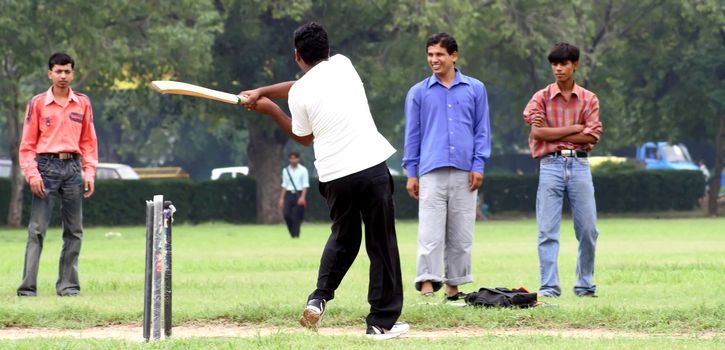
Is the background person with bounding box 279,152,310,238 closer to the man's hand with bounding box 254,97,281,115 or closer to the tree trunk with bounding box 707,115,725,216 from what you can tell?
the man's hand with bounding box 254,97,281,115

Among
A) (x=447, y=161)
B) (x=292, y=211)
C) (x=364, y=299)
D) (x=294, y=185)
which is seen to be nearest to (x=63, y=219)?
(x=364, y=299)

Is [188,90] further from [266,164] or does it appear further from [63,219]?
[266,164]

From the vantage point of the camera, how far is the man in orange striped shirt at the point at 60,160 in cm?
1357

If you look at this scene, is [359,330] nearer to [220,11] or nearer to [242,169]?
[220,11]

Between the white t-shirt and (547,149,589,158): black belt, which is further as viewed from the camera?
(547,149,589,158): black belt

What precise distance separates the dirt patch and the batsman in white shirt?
32 cm

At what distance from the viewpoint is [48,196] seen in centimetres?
1370

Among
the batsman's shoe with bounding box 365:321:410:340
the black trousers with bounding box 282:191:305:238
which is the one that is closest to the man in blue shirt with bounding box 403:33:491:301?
the batsman's shoe with bounding box 365:321:410:340

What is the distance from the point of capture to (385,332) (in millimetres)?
9828

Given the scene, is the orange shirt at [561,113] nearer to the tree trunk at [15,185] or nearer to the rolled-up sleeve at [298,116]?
the rolled-up sleeve at [298,116]

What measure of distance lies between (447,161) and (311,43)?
3.04 metres

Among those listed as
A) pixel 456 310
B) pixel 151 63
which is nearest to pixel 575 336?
pixel 456 310

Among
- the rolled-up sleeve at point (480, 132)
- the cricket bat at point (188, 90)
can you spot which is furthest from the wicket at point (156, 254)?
the rolled-up sleeve at point (480, 132)

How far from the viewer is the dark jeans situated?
13.6m
